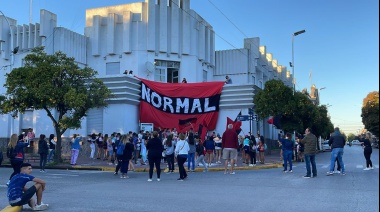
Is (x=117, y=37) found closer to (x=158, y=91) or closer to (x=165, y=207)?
(x=158, y=91)

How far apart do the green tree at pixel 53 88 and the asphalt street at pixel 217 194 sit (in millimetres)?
6669

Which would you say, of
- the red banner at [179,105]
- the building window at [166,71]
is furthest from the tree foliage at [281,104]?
the building window at [166,71]

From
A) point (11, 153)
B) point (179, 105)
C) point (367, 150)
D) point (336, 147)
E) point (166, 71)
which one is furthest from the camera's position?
point (166, 71)

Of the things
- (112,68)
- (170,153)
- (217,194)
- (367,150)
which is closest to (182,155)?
(170,153)

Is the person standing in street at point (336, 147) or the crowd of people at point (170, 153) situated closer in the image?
the crowd of people at point (170, 153)

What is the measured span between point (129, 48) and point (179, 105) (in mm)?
6787

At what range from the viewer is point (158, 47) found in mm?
34438

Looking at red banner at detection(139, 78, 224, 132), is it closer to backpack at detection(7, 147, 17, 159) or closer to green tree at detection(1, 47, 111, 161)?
green tree at detection(1, 47, 111, 161)

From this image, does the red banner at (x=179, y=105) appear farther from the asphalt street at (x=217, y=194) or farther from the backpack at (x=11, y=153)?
the backpack at (x=11, y=153)

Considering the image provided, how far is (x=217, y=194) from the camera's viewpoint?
11.0 m

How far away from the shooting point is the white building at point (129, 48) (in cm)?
3145

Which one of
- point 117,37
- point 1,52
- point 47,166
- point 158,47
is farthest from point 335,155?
point 1,52

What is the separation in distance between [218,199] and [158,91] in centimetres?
2221

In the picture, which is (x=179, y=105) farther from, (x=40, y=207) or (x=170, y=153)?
(x=40, y=207)
